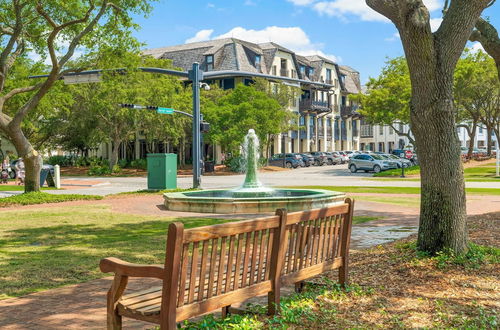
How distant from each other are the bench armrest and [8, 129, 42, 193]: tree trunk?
1753cm

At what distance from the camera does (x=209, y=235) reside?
4.14 metres

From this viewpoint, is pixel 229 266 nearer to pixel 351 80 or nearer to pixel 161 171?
pixel 161 171

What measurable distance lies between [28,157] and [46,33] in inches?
189

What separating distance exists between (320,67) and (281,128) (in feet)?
66.2

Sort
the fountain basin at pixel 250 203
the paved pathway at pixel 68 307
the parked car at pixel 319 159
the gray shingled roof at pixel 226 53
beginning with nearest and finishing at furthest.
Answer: the paved pathway at pixel 68 307 < the fountain basin at pixel 250 203 < the gray shingled roof at pixel 226 53 < the parked car at pixel 319 159

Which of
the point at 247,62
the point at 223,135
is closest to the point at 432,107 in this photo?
the point at 223,135

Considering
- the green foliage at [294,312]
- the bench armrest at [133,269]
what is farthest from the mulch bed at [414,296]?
the bench armrest at [133,269]

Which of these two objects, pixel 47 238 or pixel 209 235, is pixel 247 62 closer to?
pixel 47 238

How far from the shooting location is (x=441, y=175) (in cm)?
745

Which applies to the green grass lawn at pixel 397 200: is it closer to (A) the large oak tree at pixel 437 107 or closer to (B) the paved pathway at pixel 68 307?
(B) the paved pathway at pixel 68 307

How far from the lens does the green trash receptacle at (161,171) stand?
24.6 m

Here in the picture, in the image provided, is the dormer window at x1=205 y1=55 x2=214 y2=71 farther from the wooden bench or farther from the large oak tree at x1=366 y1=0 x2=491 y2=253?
the wooden bench

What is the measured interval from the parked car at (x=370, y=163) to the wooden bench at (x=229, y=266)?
4150 centimetres

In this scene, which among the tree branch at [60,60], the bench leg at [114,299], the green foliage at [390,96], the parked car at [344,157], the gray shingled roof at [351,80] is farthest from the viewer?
the gray shingled roof at [351,80]
